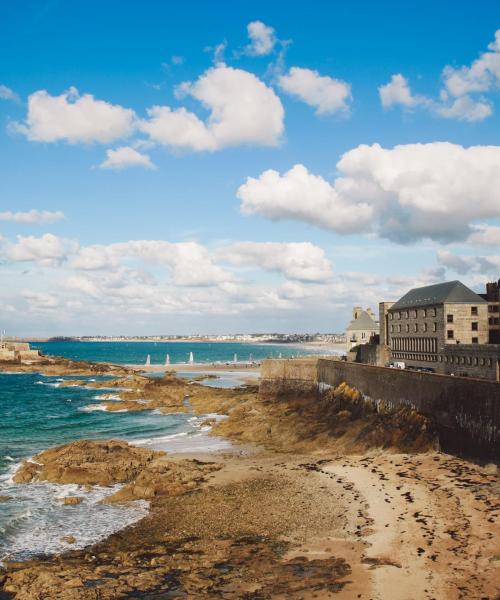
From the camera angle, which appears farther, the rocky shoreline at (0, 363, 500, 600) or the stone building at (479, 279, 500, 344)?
the stone building at (479, 279, 500, 344)

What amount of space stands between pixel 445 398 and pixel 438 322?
67.1ft

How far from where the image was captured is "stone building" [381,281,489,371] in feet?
160

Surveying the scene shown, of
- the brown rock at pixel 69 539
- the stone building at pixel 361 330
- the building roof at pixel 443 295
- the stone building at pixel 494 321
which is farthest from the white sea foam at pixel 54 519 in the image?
the stone building at pixel 361 330

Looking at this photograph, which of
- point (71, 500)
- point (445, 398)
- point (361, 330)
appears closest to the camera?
point (71, 500)

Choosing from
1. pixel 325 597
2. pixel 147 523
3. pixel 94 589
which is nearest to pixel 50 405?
pixel 147 523

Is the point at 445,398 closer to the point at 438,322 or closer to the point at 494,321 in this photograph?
the point at 438,322

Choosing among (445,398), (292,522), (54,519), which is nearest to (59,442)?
(54,519)

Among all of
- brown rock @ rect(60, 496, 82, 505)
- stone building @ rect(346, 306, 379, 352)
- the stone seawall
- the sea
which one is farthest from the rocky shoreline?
stone building @ rect(346, 306, 379, 352)

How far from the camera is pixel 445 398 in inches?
1211

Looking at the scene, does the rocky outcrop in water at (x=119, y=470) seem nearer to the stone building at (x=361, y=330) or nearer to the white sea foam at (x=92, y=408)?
the white sea foam at (x=92, y=408)

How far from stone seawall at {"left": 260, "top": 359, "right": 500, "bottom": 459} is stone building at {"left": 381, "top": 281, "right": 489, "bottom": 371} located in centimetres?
923

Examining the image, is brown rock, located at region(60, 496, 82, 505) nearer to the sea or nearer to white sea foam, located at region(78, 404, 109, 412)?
the sea

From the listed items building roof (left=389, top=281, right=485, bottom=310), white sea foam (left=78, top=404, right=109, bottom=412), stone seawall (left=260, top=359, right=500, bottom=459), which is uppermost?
building roof (left=389, top=281, right=485, bottom=310)

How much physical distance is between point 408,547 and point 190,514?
9276 millimetres
